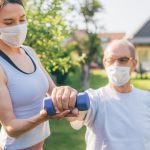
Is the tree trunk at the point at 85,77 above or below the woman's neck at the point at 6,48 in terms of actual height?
below

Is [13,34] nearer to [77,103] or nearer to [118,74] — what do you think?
[77,103]

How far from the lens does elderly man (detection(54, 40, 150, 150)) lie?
338 centimetres

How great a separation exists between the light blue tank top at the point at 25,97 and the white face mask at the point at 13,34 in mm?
189

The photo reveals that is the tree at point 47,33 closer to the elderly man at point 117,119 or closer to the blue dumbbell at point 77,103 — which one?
the elderly man at point 117,119

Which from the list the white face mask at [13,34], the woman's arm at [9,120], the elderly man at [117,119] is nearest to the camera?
the woman's arm at [9,120]

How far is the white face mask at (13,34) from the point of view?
2.76 meters

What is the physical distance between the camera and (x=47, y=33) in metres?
9.01

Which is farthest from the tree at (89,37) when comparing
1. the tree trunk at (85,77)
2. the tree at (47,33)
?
the tree at (47,33)

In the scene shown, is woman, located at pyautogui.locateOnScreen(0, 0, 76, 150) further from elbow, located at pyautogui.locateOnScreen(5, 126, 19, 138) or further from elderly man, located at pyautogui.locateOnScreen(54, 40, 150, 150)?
elderly man, located at pyautogui.locateOnScreen(54, 40, 150, 150)

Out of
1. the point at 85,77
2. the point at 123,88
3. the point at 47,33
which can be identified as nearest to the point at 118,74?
the point at 123,88

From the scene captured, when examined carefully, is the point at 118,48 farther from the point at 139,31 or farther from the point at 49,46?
the point at 139,31

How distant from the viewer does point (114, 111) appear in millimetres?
3424

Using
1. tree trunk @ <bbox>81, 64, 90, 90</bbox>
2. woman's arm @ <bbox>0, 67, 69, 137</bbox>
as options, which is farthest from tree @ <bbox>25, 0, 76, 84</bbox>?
tree trunk @ <bbox>81, 64, 90, 90</bbox>

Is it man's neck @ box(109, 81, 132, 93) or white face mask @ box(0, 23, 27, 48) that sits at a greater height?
white face mask @ box(0, 23, 27, 48)
